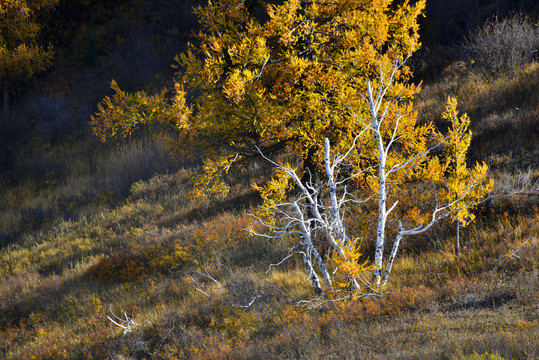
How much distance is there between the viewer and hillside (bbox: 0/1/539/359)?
6.15 metres

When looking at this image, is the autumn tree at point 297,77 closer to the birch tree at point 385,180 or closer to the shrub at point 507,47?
the birch tree at point 385,180

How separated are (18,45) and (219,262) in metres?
20.2

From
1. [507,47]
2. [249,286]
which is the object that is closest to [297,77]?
[249,286]

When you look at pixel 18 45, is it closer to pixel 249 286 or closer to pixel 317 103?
pixel 317 103

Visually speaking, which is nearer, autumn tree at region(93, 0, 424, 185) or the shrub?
autumn tree at region(93, 0, 424, 185)

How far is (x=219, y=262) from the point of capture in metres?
10.9

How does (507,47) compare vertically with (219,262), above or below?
above

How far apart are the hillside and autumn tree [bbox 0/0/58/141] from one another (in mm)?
1823

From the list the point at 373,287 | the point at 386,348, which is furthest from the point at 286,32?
the point at 386,348

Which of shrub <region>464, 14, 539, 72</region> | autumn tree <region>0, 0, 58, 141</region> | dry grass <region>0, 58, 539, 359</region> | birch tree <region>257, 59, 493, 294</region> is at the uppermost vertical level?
autumn tree <region>0, 0, 58, 141</region>

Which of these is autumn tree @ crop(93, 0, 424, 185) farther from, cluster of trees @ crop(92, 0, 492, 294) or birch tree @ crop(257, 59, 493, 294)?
birch tree @ crop(257, 59, 493, 294)

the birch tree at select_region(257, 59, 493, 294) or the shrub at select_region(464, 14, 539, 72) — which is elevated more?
the shrub at select_region(464, 14, 539, 72)

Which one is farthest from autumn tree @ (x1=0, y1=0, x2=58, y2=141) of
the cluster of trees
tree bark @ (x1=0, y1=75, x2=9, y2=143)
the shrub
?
the shrub

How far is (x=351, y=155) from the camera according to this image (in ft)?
30.8
